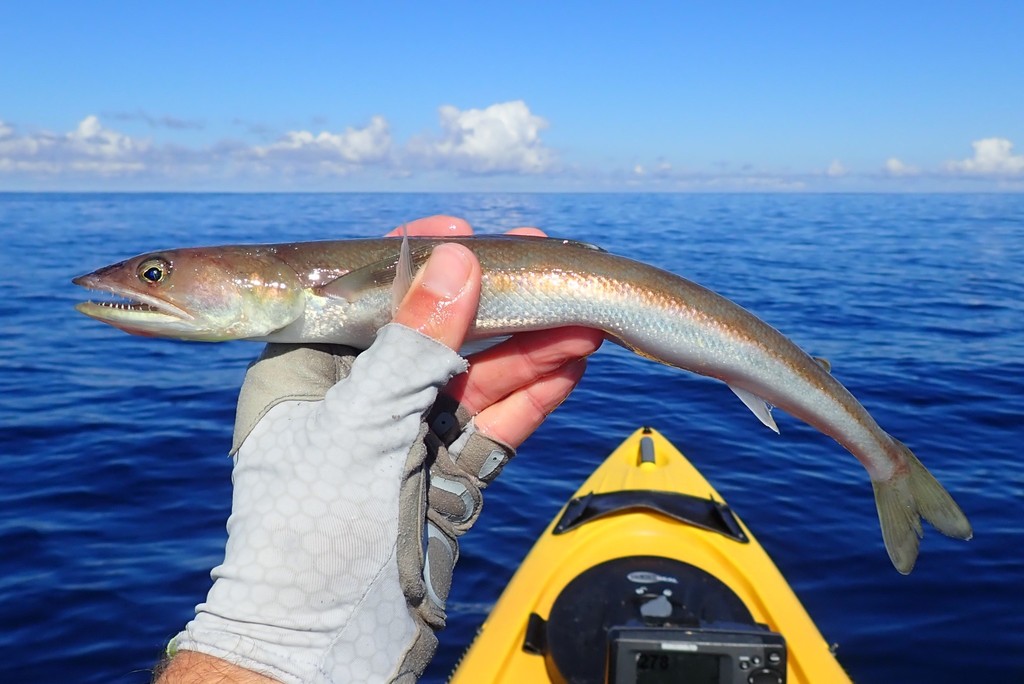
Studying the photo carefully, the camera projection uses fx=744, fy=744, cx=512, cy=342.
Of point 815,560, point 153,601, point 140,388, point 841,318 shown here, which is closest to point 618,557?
point 815,560

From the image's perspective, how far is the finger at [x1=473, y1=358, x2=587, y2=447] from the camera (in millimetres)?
4441

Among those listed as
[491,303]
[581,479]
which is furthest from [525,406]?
[581,479]

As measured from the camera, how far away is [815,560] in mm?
8727

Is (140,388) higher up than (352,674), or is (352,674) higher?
(352,674)

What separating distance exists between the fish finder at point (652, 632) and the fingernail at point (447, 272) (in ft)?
7.93

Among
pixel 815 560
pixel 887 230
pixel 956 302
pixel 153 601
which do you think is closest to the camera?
pixel 153 601

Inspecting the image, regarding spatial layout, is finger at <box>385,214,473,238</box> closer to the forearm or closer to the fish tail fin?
the forearm

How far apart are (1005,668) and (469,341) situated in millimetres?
6289

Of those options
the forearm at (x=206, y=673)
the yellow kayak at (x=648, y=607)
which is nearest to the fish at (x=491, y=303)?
the yellow kayak at (x=648, y=607)

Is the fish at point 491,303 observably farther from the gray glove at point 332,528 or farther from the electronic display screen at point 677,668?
the electronic display screen at point 677,668

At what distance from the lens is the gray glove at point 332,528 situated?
117 inches

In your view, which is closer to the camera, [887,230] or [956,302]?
[956,302]

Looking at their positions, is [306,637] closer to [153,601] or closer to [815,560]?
[153,601]

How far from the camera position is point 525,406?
4.52 m
